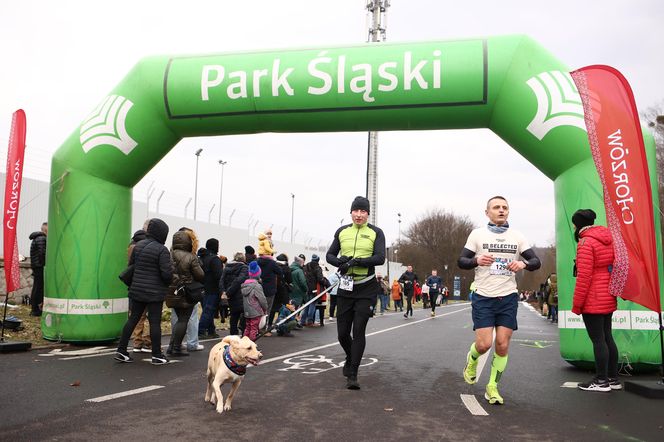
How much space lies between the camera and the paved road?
13.9 feet

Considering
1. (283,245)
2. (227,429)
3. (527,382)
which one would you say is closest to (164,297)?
(227,429)

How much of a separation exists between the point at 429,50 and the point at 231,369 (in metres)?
5.46

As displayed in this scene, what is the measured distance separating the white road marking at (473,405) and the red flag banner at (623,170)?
1932mm

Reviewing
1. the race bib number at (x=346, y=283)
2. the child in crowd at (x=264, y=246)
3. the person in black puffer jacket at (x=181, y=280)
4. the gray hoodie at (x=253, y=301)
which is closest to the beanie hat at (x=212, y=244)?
the child in crowd at (x=264, y=246)

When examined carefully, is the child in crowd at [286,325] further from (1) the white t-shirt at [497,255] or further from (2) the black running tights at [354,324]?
(1) the white t-shirt at [497,255]

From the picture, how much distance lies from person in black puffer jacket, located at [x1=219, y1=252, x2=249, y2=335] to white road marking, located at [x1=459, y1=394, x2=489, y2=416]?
4.79 metres

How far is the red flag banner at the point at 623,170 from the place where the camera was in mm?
6125

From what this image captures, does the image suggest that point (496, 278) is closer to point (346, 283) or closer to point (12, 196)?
point (346, 283)

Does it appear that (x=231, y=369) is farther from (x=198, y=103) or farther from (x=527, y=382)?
(x=198, y=103)

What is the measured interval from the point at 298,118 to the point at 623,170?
4.50 meters

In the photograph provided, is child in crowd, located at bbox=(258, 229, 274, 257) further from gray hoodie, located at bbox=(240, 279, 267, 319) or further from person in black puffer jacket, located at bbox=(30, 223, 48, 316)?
person in black puffer jacket, located at bbox=(30, 223, 48, 316)

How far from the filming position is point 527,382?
666 centimetres

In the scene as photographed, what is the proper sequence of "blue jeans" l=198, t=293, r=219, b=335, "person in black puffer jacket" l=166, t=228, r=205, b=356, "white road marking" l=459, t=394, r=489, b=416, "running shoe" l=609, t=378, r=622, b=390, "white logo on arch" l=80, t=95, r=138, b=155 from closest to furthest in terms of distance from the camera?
"white road marking" l=459, t=394, r=489, b=416 < "running shoe" l=609, t=378, r=622, b=390 < "person in black puffer jacket" l=166, t=228, r=205, b=356 < "white logo on arch" l=80, t=95, r=138, b=155 < "blue jeans" l=198, t=293, r=219, b=335

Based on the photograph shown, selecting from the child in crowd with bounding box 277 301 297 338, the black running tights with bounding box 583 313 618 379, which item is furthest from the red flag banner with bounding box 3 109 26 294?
the black running tights with bounding box 583 313 618 379
